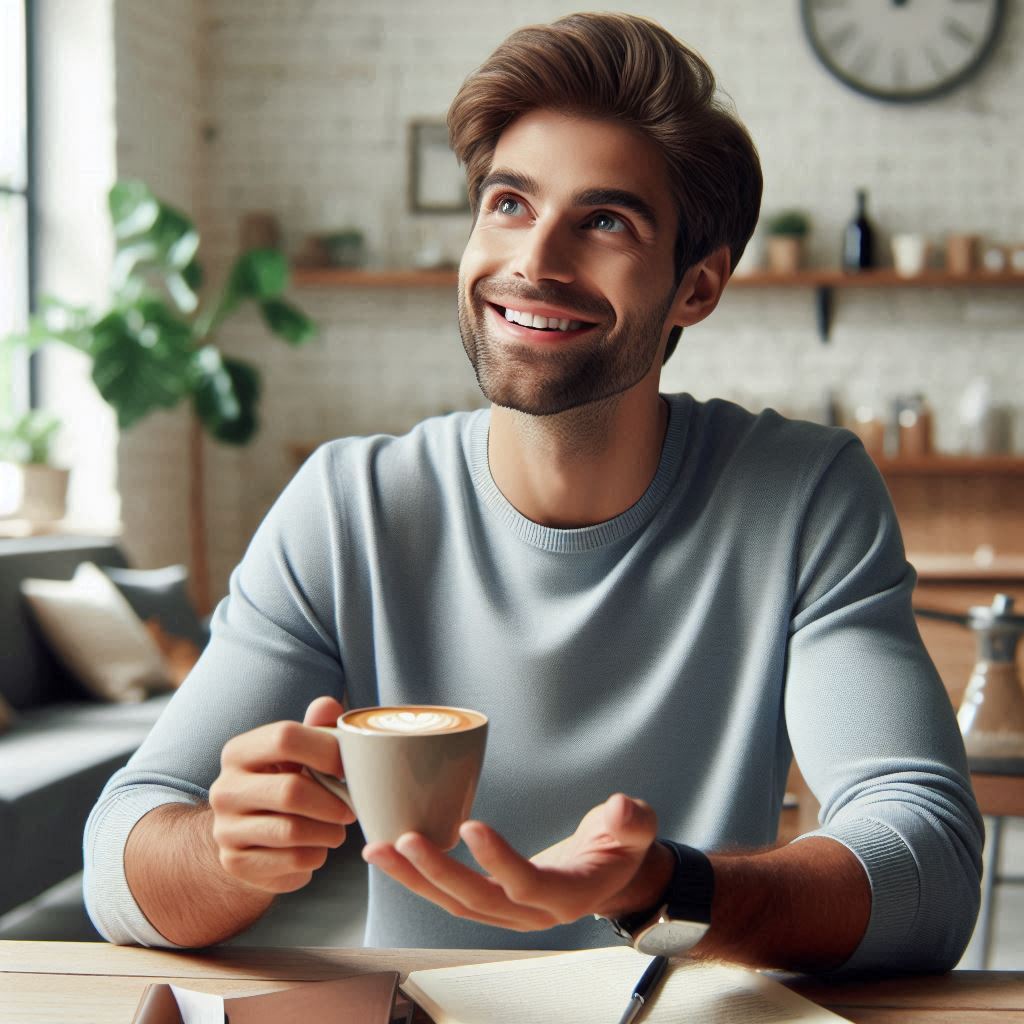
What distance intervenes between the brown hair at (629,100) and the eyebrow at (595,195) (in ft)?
0.24

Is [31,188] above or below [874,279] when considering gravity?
above

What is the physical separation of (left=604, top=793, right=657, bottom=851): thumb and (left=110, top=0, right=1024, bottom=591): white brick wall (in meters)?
4.51

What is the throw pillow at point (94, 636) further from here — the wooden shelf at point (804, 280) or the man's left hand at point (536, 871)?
the man's left hand at point (536, 871)

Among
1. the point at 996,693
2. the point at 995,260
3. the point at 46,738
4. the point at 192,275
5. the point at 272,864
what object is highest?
the point at 995,260

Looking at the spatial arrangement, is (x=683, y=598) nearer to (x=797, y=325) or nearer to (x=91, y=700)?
(x=91, y=700)

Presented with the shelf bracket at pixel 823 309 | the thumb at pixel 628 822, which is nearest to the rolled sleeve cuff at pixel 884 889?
the thumb at pixel 628 822

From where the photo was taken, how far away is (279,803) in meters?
0.79

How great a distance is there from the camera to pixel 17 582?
3631 mm

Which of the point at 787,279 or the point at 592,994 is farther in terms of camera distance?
the point at 787,279

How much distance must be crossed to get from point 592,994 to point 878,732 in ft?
1.16

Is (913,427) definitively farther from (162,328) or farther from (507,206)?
(507,206)

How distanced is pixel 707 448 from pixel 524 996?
665 mm

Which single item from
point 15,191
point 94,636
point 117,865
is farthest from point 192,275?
point 117,865

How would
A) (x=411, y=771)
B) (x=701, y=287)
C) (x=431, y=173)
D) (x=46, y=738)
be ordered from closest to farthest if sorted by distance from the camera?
(x=411, y=771)
(x=701, y=287)
(x=46, y=738)
(x=431, y=173)
